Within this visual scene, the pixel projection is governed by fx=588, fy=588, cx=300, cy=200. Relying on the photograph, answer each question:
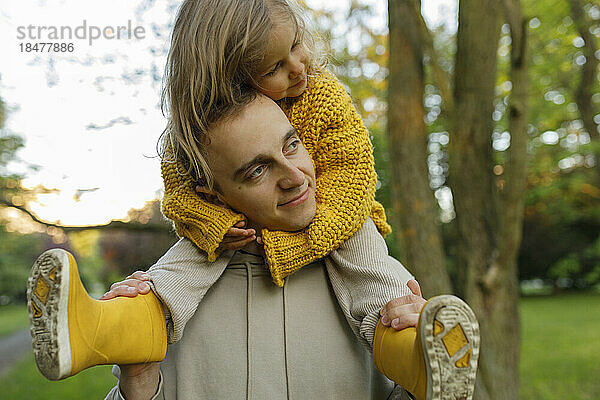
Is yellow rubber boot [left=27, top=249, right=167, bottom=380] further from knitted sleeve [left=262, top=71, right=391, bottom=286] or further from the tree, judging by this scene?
the tree

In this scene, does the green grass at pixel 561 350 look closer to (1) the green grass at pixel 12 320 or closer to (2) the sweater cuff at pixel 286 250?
(2) the sweater cuff at pixel 286 250

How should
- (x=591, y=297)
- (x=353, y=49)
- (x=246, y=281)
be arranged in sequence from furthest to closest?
1. (x=591, y=297)
2. (x=353, y=49)
3. (x=246, y=281)

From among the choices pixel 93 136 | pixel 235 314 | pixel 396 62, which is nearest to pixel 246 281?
pixel 235 314

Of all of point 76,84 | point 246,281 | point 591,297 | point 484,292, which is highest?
point 76,84

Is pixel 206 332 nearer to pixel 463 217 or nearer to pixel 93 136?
pixel 463 217

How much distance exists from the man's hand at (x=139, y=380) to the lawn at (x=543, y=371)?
4.98 meters

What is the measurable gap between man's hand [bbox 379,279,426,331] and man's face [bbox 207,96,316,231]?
0.24 m

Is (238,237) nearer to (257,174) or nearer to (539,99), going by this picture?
(257,174)

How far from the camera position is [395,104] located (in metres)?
2.56

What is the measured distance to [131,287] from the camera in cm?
112

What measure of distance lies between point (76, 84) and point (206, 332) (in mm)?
2231

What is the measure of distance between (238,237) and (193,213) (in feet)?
0.34

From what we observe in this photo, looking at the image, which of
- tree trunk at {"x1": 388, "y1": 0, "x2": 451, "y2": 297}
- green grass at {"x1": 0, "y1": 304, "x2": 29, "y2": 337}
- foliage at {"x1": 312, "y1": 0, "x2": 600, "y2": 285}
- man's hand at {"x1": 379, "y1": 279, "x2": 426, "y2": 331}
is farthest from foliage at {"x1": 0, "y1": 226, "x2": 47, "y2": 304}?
man's hand at {"x1": 379, "y1": 279, "x2": 426, "y2": 331}

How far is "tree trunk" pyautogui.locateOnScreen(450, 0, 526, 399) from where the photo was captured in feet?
7.73
